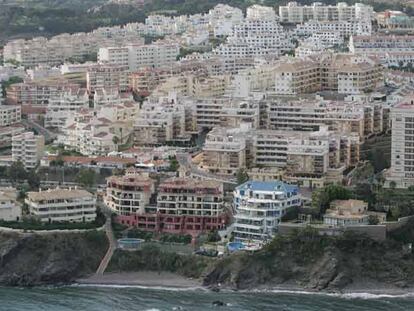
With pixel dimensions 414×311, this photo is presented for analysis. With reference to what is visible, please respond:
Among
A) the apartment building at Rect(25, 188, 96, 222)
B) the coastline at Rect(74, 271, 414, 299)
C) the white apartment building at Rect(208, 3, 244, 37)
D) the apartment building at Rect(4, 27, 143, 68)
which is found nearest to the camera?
the coastline at Rect(74, 271, 414, 299)

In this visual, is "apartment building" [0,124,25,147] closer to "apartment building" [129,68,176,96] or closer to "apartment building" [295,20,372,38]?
"apartment building" [129,68,176,96]

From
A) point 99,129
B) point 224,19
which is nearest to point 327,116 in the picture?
point 99,129

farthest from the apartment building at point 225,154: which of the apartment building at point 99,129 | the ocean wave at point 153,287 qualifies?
the ocean wave at point 153,287

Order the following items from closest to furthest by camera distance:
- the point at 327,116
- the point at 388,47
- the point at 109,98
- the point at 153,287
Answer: the point at 153,287 < the point at 327,116 < the point at 109,98 < the point at 388,47

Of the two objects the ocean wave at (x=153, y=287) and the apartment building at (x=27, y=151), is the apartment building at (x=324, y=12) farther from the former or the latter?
the ocean wave at (x=153, y=287)

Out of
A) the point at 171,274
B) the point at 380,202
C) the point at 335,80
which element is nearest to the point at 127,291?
the point at 171,274

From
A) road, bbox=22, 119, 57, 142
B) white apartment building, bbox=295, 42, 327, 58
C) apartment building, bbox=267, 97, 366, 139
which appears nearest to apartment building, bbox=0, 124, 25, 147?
road, bbox=22, 119, 57, 142

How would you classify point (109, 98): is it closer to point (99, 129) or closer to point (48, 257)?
point (99, 129)
